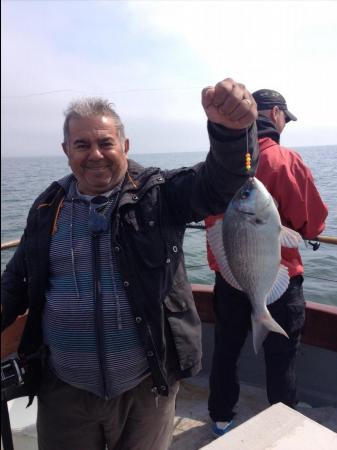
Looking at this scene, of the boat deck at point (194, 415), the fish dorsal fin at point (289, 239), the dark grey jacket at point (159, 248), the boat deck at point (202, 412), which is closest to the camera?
the dark grey jacket at point (159, 248)

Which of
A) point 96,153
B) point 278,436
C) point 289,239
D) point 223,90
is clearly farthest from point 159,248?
point 278,436

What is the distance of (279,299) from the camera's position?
2670 mm

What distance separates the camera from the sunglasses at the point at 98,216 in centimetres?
184

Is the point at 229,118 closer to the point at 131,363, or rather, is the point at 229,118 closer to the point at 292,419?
the point at 131,363

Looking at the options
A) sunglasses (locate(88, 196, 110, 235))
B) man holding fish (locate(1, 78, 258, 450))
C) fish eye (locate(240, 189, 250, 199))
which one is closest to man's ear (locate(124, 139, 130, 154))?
man holding fish (locate(1, 78, 258, 450))

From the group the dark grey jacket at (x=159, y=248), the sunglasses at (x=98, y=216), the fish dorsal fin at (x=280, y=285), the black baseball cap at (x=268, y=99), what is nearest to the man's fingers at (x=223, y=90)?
the dark grey jacket at (x=159, y=248)

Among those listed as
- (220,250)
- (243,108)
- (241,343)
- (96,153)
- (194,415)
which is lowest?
(194,415)

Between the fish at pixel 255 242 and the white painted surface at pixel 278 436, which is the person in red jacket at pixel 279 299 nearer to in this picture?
the fish at pixel 255 242

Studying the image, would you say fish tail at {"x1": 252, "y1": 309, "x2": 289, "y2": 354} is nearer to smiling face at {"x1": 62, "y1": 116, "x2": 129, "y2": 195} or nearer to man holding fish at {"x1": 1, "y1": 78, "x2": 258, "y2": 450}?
man holding fish at {"x1": 1, "y1": 78, "x2": 258, "y2": 450}

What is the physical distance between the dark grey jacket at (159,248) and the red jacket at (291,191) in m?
0.83

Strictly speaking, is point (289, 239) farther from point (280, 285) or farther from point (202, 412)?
point (202, 412)

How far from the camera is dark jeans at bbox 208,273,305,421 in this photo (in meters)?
2.72

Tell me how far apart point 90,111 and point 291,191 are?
4.44 ft

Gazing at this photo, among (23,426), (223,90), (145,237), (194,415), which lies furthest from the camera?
(194,415)
